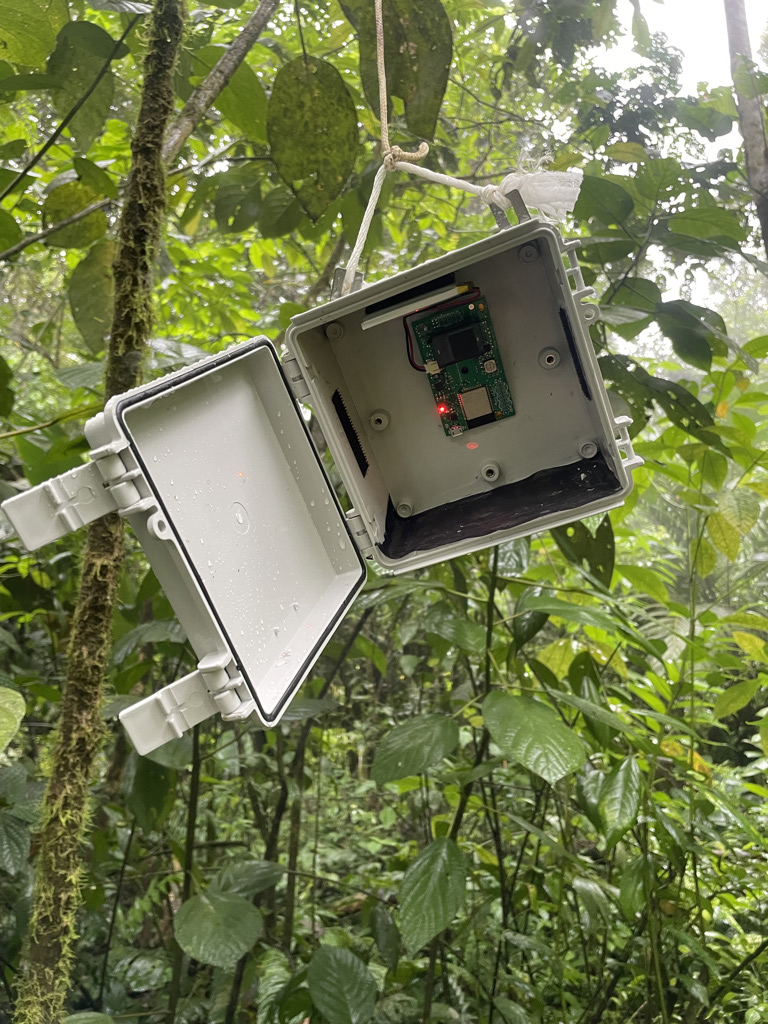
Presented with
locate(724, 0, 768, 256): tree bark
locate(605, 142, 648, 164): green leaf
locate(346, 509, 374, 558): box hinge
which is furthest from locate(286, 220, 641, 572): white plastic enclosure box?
locate(724, 0, 768, 256): tree bark

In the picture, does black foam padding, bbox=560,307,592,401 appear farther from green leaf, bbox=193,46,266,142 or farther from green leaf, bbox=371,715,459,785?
green leaf, bbox=193,46,266,142

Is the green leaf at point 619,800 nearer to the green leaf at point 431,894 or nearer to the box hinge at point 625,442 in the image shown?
the green leaf at point 431,894

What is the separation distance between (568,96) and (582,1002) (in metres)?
2.23

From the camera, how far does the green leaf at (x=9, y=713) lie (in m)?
0.48

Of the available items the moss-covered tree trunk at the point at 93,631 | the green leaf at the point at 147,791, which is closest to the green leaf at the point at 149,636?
the green leaf at the point at 147,791

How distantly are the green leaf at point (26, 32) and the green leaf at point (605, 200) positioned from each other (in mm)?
762

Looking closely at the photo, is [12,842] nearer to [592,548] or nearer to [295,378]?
[295,378]

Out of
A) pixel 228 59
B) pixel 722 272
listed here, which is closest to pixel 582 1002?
pixel 228 59

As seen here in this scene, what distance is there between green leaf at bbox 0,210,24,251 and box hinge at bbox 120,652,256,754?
2.40 ft

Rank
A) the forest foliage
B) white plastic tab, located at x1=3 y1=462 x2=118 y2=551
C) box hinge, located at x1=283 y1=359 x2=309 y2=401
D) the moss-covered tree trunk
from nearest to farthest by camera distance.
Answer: white plastic tab, located at x1=3 y1=462 x2=118 y2=551 < the moss-covered tree trunk < box hinge, located at x1=283 y1=359 x2=309 y2=401 < the forest foliage

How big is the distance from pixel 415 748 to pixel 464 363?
0.50 m

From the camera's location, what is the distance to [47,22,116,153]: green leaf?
87 centimetres

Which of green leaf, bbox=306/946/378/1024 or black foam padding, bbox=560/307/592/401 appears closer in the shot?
black foam padding, bbox=560/307/592/401

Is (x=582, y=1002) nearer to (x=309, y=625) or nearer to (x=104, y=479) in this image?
(x=309, y=625)
